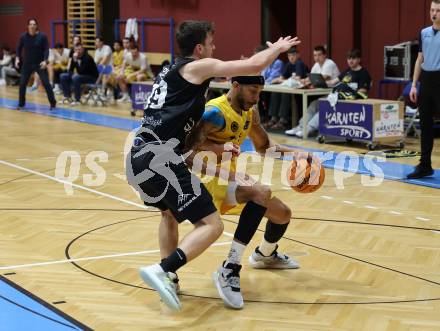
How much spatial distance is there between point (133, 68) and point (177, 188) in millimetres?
13344

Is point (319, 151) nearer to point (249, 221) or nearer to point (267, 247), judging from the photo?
point (267, 247)

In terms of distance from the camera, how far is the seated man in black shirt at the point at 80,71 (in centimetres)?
1712

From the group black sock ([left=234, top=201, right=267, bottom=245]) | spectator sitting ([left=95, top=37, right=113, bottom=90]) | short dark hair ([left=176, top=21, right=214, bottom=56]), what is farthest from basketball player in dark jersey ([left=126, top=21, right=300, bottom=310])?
spectator sitting ([left=95, top=37, right=113, bottom=90])

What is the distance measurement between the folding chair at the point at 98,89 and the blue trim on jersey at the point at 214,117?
12.9 meters

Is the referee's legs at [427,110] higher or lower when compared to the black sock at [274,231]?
higher

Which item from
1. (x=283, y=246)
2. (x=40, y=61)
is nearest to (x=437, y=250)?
(x=283, y=246)

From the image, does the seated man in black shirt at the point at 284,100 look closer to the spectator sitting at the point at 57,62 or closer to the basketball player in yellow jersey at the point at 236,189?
the basketball player in yellow jersey at the point at 236,189

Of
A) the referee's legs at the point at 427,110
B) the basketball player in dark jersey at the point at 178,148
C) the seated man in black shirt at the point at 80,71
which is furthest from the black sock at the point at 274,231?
the seated man in black shirt at the point at 80,71

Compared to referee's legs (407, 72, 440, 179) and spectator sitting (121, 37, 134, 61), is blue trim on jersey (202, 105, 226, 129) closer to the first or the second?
referee's legs (407, 72, 440, 179)

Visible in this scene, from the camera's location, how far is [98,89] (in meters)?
18.3

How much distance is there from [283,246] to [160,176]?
6.11 ft

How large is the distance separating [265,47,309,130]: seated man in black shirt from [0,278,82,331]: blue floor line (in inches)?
331

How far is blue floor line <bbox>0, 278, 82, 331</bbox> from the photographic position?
4.29 m

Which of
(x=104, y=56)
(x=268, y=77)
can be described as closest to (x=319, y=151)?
(x=268, y=77)
